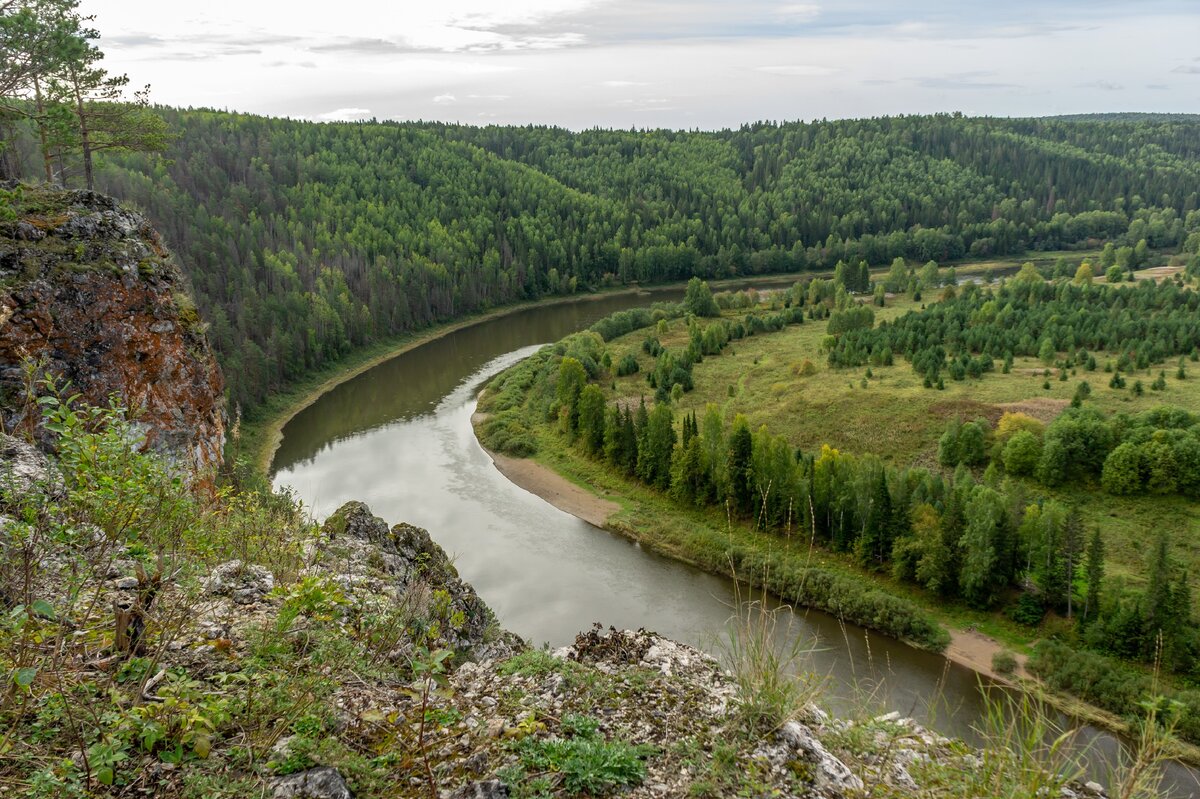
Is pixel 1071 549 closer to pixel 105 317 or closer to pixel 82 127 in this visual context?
pixel 105 317

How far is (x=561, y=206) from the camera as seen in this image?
130 m

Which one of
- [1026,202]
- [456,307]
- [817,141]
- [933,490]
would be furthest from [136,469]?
[817,141]

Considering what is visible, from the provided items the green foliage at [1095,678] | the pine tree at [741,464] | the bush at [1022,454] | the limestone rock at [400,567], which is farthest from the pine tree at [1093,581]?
the limestone rock at [400,567]

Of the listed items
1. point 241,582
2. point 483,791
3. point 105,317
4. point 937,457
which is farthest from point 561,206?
point 483,791

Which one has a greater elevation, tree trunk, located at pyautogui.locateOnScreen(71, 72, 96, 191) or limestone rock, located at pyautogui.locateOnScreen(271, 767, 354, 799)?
tree trunk, located at pyautogui.locateOnScreen(71, 72, 96, 191)

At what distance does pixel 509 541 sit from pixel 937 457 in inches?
1045

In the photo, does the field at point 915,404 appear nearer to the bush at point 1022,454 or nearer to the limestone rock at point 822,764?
the bush at point 1022,454

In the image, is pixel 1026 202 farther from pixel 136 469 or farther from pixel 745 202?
pixel 136 469

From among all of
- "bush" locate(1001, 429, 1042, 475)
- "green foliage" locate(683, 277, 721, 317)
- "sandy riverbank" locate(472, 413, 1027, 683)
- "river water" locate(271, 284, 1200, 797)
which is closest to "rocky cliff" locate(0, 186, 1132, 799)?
"river water" locate(271, 284, 1200, 797)

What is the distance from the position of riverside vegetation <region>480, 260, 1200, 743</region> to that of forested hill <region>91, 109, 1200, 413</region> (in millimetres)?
26633

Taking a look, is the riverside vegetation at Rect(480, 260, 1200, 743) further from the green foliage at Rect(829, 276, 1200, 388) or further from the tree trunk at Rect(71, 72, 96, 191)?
the tree trunk at Rect(71, 72, 96, 191)

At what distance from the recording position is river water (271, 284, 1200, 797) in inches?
1105

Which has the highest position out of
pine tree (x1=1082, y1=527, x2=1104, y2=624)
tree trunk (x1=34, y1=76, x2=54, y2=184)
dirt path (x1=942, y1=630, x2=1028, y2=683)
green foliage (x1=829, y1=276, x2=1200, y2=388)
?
tree trunk (x1=34, y1=76, x2=54, y2=184)

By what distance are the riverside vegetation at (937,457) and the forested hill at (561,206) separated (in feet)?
87.4
